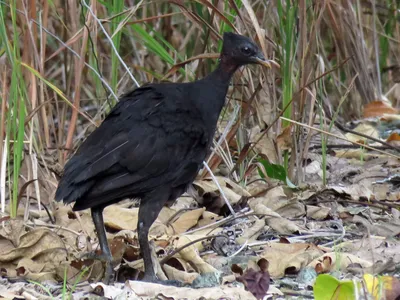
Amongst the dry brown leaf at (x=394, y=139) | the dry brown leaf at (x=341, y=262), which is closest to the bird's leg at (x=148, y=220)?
the dry brown leaf at (x=341, y=262)

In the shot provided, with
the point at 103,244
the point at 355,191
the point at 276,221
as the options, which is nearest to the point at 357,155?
the point at 355,191

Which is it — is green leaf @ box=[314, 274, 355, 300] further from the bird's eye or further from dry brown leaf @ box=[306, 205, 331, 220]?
the bird's eye

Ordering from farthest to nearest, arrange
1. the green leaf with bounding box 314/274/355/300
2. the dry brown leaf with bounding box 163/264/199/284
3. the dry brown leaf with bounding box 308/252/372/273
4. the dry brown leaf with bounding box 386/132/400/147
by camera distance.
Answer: the dry brown leaf with bounding box 386/132/400/147 < the dry brown leaf with bounding box 163/264/199/284 < the dry brown leaf with bounding box 308/252/372/273 < the green leaf with bounding box 314/274/355/300

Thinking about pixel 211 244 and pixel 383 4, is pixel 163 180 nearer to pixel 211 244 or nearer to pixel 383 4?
pixel 211 244

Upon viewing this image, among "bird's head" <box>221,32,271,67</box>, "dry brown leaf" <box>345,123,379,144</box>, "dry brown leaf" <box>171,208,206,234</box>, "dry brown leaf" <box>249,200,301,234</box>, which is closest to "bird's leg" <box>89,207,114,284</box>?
"dry brown leaf" <box>171,208,206,234</box>

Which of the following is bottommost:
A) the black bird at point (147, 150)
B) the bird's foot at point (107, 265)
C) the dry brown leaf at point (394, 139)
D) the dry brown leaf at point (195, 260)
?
the dry brown leaf at point (394, 139)

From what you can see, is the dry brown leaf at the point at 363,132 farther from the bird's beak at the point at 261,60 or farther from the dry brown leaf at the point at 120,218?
the dry brown leaf at the point at 120,218

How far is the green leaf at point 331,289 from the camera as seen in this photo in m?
3.05

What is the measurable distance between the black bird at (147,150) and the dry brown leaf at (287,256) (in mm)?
509

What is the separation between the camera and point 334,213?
468 cm

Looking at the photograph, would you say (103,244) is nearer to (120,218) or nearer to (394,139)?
(120,218)

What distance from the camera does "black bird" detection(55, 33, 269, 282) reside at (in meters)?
3.98

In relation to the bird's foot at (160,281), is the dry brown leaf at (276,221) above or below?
below

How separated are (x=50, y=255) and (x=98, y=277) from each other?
11.0 inches
